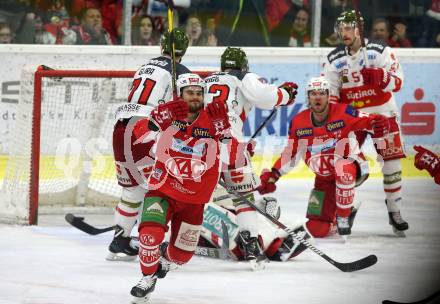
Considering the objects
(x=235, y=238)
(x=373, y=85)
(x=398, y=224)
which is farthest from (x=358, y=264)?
(x=373, y=85)

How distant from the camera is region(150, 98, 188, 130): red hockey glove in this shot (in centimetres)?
469

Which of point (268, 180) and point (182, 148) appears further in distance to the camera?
point (268, 180)

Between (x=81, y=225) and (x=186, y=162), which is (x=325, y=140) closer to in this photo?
(x=81, y=225)

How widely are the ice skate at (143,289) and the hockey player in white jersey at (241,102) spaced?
99 cm

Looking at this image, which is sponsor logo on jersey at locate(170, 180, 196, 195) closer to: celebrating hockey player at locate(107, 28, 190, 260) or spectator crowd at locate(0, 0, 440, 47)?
celebrating hockey player at locate(107, 28, 190, 260)

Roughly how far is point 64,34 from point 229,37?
1.24 metres

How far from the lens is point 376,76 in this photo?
6461 mm

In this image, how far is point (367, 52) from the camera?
21.7 feet

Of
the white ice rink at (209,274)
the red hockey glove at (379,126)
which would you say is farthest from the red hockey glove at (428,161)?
the red hockey glove at (379,126)

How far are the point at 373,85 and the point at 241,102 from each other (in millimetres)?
1190

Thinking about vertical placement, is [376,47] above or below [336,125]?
above

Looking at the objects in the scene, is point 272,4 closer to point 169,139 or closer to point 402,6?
point 402,6

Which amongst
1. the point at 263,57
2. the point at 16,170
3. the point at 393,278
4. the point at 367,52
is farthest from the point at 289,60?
the point at 393,278

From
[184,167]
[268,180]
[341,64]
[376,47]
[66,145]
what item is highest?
[376,47]
